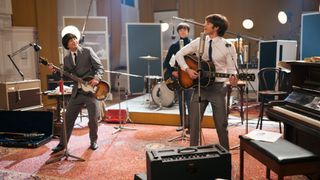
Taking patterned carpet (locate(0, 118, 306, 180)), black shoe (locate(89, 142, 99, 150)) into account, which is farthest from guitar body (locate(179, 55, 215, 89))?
black shoe (locate(89, 142, 99, 150))

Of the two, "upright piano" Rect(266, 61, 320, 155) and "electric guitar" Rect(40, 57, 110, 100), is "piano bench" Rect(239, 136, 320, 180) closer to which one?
"upright piano" Rect(266, 61, 320, 155)

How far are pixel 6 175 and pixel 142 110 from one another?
9.60 feet

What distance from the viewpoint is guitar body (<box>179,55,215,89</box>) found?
330cm

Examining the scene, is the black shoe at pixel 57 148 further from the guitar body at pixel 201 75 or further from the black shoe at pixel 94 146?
the guitar body at pixel 201 75

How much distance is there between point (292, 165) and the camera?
237cm

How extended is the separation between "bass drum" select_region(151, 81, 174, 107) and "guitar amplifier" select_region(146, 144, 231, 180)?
371cm

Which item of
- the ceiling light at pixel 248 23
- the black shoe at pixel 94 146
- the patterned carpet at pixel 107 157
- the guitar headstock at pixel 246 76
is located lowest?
the patterned carpet at pixel 107 157

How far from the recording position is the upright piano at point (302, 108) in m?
2.65

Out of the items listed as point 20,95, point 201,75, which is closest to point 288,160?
point 201,75

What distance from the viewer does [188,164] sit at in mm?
2549

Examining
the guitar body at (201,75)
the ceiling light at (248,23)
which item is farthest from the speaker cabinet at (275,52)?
the guitar body at (201,75)

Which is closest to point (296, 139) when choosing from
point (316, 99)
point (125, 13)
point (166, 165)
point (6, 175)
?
point (316, 99)

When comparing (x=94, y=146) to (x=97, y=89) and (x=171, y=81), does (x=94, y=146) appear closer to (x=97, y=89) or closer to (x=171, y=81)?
(x=97, y=89)

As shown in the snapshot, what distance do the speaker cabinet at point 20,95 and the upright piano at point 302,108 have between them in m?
4.02
